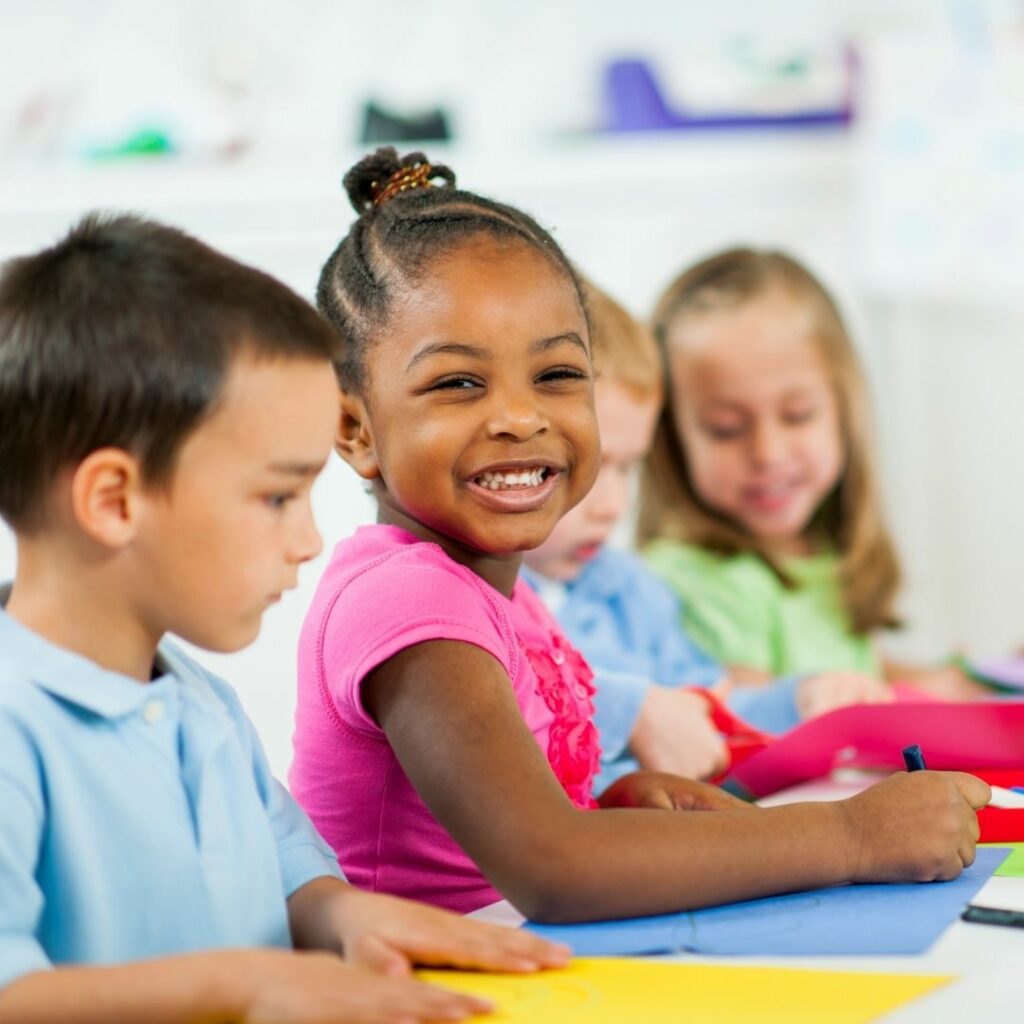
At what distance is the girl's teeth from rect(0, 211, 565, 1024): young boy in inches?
9.2

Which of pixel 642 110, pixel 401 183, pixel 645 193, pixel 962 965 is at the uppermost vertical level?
Result: pixel 642 110

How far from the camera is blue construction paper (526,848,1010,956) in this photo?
81 centimetres

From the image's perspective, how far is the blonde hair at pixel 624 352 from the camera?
65.2 inches

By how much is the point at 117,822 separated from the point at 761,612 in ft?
4.26

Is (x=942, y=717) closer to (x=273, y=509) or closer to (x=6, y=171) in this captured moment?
(x=273, y=509)

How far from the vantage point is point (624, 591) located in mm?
1809

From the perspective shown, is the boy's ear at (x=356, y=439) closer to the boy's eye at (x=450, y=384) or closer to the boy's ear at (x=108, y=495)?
the boy's eye at (x=450, y=384)

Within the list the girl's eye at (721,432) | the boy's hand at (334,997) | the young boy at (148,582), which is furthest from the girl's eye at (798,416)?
the boy's hand at (334,997)

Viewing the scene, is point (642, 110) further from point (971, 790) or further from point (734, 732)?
point (971, 790)

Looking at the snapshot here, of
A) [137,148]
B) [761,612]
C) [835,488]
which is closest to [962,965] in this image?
[761,612]

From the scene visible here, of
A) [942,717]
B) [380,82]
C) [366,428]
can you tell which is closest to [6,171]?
[380,82]

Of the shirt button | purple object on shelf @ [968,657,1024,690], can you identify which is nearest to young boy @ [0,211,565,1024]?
the shirt button

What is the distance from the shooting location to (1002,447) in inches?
111

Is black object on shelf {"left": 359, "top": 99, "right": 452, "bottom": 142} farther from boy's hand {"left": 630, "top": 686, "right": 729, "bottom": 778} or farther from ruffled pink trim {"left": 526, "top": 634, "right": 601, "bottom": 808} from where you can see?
ruffled pink trim {"left": 526, "top": 634, "right": 601, "bottom": 808}
